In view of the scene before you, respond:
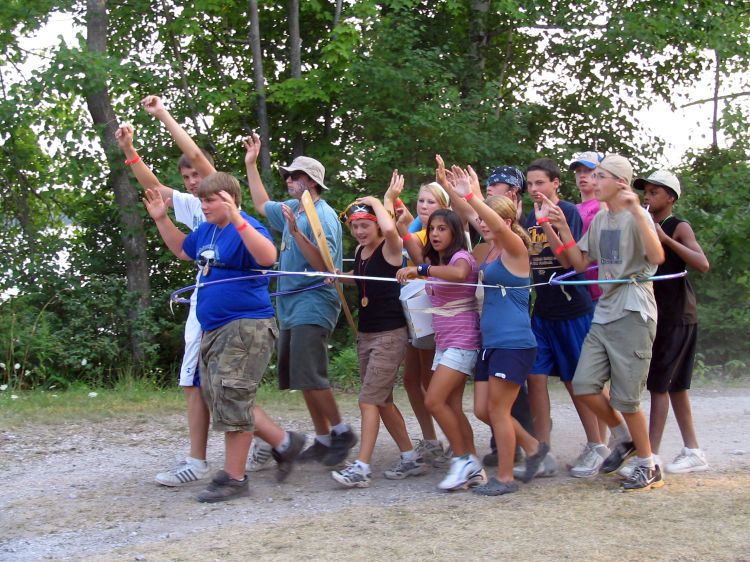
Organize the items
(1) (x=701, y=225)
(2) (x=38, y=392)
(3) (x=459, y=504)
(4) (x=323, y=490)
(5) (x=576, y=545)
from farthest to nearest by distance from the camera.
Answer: (1) (x=701, y=225)
(2) (x=38, y=392)
(4) (x=323, y=490)
(3) (x=459, y=504)
(5) (x=576, y=545)

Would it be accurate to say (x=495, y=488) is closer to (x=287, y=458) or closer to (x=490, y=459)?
(x=490, y=459)

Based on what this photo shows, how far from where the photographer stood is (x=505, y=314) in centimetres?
545

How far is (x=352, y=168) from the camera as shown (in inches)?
459

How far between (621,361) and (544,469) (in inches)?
→ 36.1

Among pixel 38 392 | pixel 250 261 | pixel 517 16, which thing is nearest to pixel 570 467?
pixel 250 261

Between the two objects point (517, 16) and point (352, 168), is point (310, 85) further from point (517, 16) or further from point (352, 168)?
point (517, 16)

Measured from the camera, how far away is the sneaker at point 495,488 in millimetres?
5316

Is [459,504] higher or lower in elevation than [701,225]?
lower

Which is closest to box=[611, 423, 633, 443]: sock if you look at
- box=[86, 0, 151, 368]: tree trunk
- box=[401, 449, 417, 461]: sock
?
box=[401, 449, 417, 461]: sock

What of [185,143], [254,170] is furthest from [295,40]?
[185,143]

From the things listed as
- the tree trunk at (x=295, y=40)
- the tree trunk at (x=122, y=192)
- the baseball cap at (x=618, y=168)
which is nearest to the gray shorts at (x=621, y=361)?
the baseball cap at (x=618, y=168)

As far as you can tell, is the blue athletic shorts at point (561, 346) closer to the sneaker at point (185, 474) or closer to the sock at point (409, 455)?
the sock at point (409, 455)

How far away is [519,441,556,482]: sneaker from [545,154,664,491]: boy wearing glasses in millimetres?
430

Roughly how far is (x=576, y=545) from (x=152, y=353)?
810 centimetres
